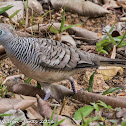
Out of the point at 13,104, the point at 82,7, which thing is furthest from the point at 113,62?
the point at 82,7

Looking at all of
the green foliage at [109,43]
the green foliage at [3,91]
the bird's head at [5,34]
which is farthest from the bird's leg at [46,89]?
the green foliage at [109,43]

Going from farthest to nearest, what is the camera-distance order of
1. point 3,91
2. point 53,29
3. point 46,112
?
point 53,29 → point 3,91 → point 46,112

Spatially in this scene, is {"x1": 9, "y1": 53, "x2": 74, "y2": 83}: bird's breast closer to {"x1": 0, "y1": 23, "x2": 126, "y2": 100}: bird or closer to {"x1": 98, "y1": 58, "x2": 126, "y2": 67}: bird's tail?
{"x1": 0, "y1": 23, "x2": 126, "y2": 100}: bird

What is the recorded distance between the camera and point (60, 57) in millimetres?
4359

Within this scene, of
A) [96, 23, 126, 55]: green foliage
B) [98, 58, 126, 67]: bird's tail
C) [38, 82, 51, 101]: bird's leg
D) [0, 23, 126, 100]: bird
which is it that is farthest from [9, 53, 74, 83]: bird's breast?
[96, 23, 126, 55]: green foliage

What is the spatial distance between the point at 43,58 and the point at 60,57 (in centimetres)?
30

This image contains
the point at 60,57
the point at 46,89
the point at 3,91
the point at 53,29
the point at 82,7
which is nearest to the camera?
the point at 3,91

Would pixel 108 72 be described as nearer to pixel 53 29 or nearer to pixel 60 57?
pixel 53 29

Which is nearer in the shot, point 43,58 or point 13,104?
point 13,104

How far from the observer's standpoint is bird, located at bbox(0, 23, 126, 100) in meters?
4.11

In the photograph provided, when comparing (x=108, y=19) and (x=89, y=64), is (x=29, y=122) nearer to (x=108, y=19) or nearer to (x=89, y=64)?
(x=89, y=64)

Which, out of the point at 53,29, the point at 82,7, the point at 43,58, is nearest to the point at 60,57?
the point at 43,58

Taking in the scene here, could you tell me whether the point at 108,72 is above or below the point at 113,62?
below

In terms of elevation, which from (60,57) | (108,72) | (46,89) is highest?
(60,57)
